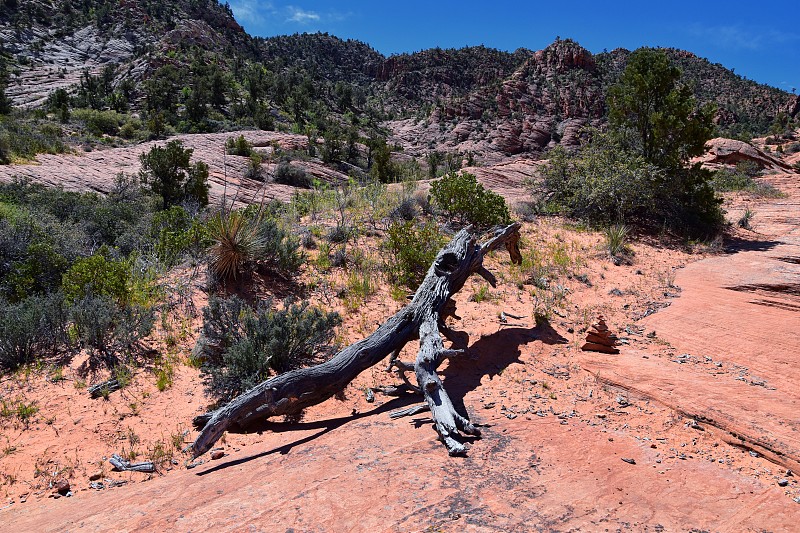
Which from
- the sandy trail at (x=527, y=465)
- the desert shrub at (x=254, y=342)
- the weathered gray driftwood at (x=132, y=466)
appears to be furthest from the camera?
the desert shrub at (x=254, y=342)

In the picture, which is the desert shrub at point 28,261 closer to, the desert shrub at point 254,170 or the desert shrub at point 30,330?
the desert shrub at point 30,330

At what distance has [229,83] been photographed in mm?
38719

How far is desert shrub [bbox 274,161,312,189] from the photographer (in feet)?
57.9

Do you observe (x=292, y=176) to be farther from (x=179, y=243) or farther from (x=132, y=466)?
(x=132, y=466)

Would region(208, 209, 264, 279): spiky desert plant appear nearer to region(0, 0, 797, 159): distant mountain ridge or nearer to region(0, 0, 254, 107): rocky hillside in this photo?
region(0, 0, 797, 159): distant mountain ridge

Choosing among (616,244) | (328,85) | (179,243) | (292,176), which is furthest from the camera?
(328,85)

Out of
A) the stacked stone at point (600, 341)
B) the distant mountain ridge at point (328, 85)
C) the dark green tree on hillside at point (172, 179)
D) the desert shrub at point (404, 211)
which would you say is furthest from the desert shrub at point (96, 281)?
the distant mountain ridge at point (328, 85)

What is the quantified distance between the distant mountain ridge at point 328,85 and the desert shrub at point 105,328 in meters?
34.1

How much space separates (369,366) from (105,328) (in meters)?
2.94

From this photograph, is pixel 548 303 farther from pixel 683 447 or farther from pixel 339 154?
pixel 339 154

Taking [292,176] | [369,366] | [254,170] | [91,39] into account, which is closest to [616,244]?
[369,366]

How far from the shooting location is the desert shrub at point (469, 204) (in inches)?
395

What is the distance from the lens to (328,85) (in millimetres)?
56281

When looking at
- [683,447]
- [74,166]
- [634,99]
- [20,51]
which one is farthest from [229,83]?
[683,447]
